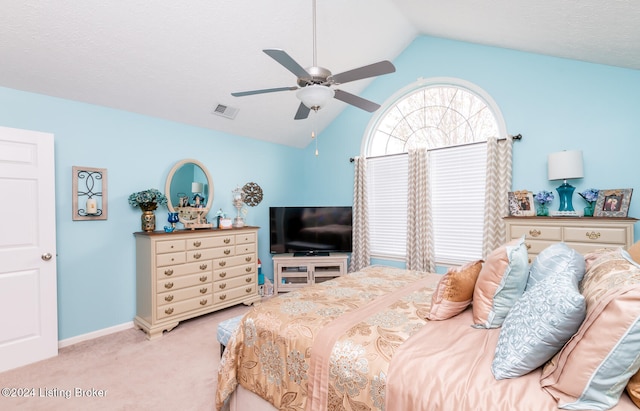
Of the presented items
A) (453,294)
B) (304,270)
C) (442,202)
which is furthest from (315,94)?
(304,270)

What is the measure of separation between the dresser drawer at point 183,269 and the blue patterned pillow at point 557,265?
10.9ft

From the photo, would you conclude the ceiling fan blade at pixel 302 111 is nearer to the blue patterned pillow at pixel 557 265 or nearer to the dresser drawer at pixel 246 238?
the blue patterned pillow at pixel 557 265

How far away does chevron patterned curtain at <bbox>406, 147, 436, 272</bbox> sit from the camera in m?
3.94

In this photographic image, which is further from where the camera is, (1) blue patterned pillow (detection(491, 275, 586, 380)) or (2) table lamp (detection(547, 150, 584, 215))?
(2) table lamp (detection(547, 150, 584, 215))

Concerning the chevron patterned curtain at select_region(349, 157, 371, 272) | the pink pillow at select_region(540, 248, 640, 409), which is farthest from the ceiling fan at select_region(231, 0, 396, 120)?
the chevron patterned curtain at select_region(349, 157, 371, 272)

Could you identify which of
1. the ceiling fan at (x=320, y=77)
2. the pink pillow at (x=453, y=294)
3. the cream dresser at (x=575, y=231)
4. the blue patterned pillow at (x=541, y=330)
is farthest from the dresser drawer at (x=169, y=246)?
the cream dresser at (x=575, y=231)

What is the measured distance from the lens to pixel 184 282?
3.42 metres

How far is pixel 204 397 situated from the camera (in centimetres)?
216

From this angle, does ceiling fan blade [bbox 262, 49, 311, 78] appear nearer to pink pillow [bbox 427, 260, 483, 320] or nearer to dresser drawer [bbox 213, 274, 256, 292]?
pink pillow [bbox 427, 260, 483, 320]

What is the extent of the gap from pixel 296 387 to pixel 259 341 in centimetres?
35

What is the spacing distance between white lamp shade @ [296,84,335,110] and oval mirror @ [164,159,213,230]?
98.8 inches

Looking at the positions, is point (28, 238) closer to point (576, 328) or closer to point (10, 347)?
point (10, 347)

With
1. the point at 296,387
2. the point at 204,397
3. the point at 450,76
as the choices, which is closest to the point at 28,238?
the point at 204,397

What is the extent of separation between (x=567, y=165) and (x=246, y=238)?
382 centimetres
